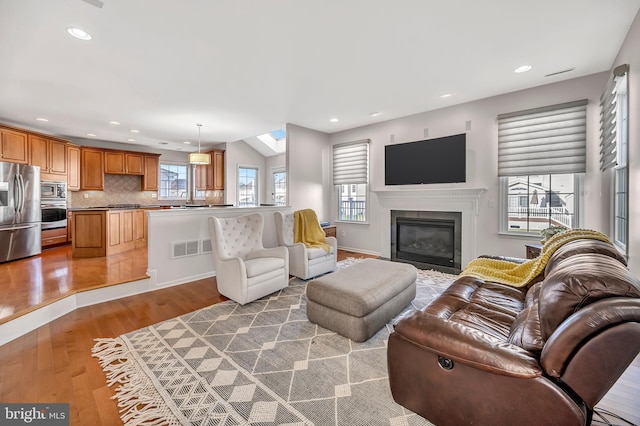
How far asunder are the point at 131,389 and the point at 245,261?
1.80 metres

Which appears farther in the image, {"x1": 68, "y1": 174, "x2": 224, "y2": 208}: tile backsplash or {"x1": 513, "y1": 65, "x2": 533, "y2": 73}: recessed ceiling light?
{"x1": 68, "y1": 174, "x2": 224, "y2": 208}: tile backsplash

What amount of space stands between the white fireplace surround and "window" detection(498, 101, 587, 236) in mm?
397

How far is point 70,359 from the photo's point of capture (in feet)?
6.67

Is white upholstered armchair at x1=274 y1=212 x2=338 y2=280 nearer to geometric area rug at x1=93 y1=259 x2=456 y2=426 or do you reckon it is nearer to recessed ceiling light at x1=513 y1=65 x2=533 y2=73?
geometric area rug at x1=93 y1=259 x2=456 y2=426

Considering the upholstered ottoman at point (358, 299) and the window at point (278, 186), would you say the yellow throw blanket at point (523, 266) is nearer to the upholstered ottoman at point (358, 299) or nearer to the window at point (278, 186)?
the upholstered ottoman at point (358, 299)

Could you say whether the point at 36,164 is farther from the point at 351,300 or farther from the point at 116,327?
the point at 351,300

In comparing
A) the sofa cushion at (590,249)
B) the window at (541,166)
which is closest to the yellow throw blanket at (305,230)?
the window at (541,166)

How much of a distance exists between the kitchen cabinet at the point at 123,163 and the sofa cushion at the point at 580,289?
811cm

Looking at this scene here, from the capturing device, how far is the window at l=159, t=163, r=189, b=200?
7.61 m

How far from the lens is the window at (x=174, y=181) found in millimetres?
7609

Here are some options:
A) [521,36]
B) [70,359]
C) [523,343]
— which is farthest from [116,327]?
[521,36]

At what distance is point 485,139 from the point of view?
4164 mm

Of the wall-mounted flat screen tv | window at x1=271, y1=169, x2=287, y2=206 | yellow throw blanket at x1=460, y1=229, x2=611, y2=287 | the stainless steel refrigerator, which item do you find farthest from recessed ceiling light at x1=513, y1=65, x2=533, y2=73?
the stainless steel refrigerator

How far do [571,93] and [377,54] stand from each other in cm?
271
